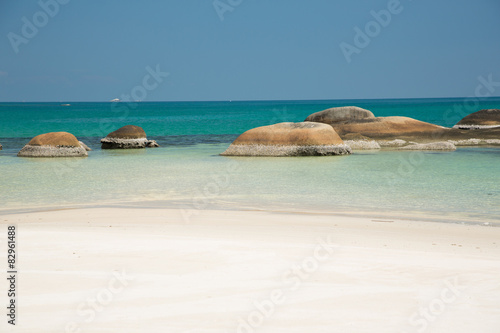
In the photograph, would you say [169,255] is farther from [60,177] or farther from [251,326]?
[60,177]

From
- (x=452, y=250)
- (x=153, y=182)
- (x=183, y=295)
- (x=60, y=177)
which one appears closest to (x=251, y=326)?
(x=183, y=295)

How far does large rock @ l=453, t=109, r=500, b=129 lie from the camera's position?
3180 centimetres

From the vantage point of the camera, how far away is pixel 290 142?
21891 mm

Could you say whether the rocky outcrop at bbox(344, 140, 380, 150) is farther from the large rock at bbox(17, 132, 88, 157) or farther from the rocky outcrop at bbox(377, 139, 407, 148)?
the large rock at bbox(17, 132, 88, 157)

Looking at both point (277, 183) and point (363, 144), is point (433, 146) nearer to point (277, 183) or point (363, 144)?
point (363, 144)

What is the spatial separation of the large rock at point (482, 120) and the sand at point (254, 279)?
25928mm

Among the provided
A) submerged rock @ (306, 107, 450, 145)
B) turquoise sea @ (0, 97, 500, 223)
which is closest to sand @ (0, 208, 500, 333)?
turquoise sea @ (0, 97, 500, 223)

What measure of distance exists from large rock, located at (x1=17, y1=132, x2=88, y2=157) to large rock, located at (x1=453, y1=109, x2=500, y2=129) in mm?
21726

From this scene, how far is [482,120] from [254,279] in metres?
30.6

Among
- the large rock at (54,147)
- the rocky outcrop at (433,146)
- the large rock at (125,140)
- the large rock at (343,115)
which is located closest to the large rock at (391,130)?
the large rock at (343,115)

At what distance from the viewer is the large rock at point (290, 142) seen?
21.7 meters

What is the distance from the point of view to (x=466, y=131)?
2970 cm

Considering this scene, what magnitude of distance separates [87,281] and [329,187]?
875cm

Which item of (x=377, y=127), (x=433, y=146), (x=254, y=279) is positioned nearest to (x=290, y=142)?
(x=433, y=146)
